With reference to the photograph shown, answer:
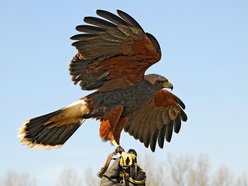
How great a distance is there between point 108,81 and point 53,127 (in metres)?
0.98

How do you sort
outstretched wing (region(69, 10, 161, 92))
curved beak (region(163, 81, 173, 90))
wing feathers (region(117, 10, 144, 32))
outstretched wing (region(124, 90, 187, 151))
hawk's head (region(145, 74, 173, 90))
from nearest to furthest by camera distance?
wing feathers (region(117, 10, 144, 32)) < outstretched wing (region(69, 10, 161, 92)) < hawk's head (region(145, 74, 173, 90)) < curved beak (region(163, 81, 173, 90)) < outstretched wing (region(124, 90, 187, 151))

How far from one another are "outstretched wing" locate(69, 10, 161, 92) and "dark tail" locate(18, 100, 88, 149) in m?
0.42

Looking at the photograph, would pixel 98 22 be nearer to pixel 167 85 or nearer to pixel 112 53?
pixel 112 53

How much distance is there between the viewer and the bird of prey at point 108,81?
22.8 feet

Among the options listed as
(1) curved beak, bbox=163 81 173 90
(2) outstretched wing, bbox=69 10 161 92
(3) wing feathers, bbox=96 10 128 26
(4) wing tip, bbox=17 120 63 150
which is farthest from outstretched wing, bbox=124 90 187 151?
(3) wing feathers, bbox=96 10 128 26

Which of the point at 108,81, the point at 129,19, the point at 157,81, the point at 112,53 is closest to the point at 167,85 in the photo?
the point at 157,81

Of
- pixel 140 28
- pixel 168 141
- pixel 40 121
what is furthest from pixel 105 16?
pixel 168 141

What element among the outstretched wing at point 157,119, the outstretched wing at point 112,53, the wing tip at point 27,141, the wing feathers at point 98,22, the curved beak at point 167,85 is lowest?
the wing tip at point 27,141

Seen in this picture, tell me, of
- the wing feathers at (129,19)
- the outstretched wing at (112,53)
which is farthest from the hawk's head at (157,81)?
the wing feathers at (129,19)

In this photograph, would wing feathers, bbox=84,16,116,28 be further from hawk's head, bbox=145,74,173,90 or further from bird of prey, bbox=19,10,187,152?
hawk's head, bbox=145,74,173,90

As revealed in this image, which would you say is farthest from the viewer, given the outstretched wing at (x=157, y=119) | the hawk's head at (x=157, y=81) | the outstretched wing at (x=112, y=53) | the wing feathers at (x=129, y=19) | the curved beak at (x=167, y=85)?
the outstretched wing at (x=157, y=119)

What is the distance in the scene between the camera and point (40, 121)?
7.15 metres

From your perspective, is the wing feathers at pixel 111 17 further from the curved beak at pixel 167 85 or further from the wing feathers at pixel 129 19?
the curved beak at pixel 167 85

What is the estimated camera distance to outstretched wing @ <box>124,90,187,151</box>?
7.74m
